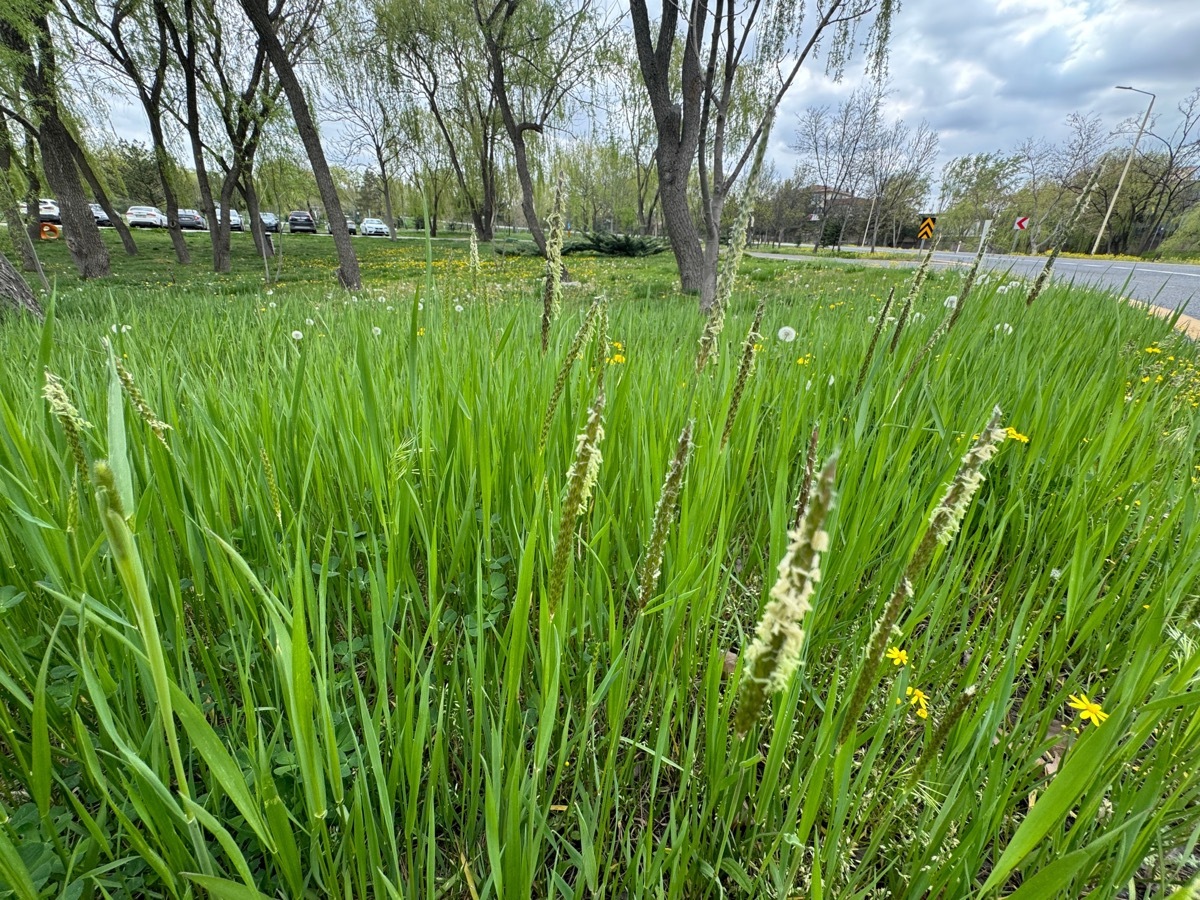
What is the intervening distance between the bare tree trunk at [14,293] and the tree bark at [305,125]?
398 cm

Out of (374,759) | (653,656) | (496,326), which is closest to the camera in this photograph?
(374,759)

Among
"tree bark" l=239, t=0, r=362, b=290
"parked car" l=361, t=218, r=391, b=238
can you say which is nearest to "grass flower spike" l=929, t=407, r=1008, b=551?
"tree bark" l=239, t=0, r=362, b=290

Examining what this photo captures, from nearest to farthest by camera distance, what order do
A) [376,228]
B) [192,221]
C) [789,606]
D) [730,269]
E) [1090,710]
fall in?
[789,606]
[1090,710]
[730,269]
[192,221]
[376,228]

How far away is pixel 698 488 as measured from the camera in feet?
3.69

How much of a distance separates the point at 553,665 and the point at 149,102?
21.3 m

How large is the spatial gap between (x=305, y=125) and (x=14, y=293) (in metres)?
5.95

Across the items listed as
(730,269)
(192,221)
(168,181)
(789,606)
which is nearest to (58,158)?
(168,181)

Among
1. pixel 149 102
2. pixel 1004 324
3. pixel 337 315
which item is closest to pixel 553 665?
pixel 1004 324

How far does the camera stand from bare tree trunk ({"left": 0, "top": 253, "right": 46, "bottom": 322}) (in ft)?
13.3

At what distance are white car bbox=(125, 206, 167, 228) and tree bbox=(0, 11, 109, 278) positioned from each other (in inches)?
1095

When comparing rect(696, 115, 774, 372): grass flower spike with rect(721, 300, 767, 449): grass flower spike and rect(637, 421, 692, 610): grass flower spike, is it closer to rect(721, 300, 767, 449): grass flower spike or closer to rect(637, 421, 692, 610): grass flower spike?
rect(721, 300, 767, 449): grass flower spike

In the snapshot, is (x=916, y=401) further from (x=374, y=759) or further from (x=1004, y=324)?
(x=374, y=759)

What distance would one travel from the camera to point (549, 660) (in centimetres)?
73

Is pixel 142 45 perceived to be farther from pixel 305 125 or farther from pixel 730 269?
pixel 730 269
